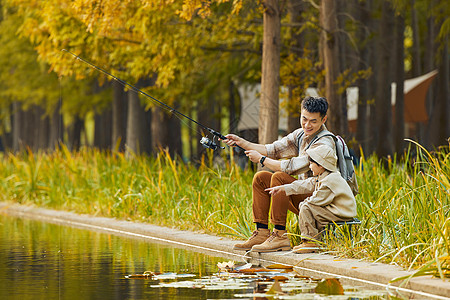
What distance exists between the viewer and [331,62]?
18094 mm

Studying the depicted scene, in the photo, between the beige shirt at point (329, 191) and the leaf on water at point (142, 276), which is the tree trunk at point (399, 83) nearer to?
the beige shirt at point (329, 191)

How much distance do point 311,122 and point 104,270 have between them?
2.63 meters

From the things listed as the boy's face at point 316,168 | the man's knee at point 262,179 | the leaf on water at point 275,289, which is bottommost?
the leaf on water at point 275,289

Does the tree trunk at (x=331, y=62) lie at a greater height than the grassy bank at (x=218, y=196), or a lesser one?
greater

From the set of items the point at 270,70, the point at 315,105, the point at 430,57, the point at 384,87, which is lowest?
the point at 315,105

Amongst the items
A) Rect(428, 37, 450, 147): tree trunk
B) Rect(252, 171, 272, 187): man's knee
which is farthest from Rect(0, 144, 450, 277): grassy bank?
Rect(428, 37, 450, 147): tree trunk

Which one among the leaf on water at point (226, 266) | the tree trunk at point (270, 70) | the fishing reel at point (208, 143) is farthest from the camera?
the tree trunk at point (270, 70)

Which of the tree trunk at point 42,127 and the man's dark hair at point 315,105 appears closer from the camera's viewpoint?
the man's dark hair at point 315,105

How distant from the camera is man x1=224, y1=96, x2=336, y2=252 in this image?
10.7 metres

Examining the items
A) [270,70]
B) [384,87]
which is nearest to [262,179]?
[270,70]

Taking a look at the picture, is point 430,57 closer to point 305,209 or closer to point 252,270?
point 305,209

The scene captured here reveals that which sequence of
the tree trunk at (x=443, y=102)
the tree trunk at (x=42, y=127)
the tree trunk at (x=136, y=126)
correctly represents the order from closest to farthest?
the tree trunk at (x=443, y=102)
the tree trunk at (x=136, y=126)
the tree trunk at (x=42, y=127)

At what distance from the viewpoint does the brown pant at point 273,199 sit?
425 inches

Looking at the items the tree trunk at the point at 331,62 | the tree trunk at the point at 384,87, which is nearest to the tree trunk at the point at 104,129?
the tree trunk at the point at 384,87
